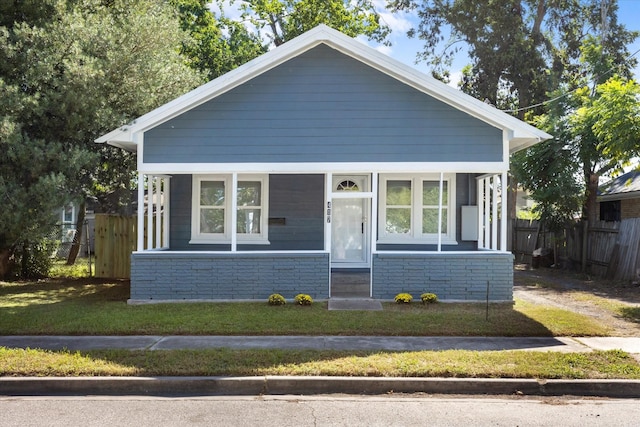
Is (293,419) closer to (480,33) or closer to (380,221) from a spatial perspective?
(380,221)

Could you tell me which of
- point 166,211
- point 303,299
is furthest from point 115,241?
point 303,299

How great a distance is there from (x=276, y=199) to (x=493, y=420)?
29.8 ft

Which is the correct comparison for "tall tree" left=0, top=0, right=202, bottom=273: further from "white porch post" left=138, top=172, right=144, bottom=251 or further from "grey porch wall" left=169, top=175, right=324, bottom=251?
"grey porch wall" left=169, top=175, right=324, bottom=251

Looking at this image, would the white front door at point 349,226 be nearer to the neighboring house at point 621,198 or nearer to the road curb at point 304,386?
the road curb at point 304,386

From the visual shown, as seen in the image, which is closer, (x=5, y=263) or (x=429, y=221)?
(x=429, y=221)

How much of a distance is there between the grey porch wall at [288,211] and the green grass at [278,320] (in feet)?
8.85

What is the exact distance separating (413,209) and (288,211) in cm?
308

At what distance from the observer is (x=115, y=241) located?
51.2 feet

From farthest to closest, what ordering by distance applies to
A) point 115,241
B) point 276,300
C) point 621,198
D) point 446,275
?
point 621,198
point 115,241
point 446,275
point 276,300

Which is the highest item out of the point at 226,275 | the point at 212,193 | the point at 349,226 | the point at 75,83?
the point at 75,83

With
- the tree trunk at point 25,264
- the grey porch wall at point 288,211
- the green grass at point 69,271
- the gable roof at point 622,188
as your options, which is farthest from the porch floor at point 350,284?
the gable roof at point 622,188

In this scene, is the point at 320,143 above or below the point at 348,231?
above

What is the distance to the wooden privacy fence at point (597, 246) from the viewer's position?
15094 mm

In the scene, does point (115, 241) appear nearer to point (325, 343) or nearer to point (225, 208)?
point (225, 208)
